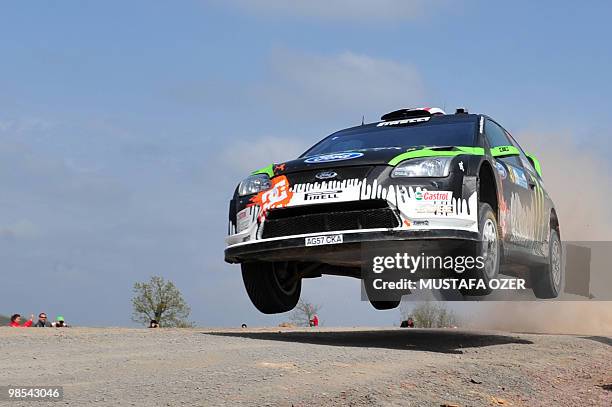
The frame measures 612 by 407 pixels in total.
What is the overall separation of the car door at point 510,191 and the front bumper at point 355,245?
34.4 inches

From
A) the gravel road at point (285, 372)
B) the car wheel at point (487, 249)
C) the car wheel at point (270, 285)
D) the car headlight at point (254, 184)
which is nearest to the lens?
the gravel road at point (285, 372)

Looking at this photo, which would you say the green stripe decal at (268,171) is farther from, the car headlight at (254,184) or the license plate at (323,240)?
the license plate at (323,240)

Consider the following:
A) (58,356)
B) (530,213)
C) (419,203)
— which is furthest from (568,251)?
(58,356)

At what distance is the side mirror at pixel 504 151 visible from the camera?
24.9 ft

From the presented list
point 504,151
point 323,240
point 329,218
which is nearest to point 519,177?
point 504,151

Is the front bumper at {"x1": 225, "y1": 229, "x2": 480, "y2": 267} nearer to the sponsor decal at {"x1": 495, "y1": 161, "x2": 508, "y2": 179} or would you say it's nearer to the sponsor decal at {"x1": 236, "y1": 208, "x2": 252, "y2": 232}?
the sponsor decal at {"x1": 236, "y1": 208, "x2": 252, "y2": 232}

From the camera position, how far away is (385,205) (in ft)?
21.5

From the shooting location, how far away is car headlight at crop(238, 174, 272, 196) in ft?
23.5

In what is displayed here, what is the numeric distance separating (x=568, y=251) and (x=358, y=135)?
360 cm

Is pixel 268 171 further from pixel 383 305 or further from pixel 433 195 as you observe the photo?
pixel 383 305

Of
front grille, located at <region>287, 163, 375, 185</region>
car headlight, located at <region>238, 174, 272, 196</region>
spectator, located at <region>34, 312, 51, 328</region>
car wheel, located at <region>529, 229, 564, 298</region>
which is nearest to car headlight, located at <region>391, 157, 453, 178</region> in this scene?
front grille, located at <region>287, 163, 375, 185</region>

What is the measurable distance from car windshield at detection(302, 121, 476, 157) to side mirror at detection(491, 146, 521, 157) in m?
0.26

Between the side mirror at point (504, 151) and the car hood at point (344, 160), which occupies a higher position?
the side mirror at point (504, 151)

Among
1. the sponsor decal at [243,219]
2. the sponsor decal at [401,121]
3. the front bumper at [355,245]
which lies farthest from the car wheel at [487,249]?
the sponsor decal at [243,219]
